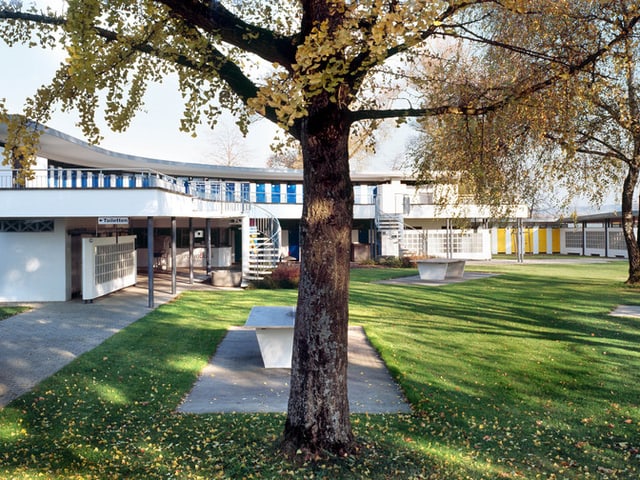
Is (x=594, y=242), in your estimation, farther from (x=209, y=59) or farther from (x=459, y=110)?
(x=209, y=59)

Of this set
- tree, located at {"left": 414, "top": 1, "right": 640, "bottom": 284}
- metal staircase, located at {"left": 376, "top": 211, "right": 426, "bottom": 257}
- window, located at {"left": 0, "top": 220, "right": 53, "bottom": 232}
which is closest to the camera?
tree, located at {"left": 414, "top": 1, "right": 640, "bottom": 284}

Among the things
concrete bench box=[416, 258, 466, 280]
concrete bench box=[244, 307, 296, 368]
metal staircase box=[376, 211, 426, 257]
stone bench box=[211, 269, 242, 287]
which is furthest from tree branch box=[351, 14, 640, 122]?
metal staircase box=[376, 211, 426, 257]

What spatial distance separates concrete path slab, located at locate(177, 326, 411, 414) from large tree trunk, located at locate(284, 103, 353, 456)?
1756 mm

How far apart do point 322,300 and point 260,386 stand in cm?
337

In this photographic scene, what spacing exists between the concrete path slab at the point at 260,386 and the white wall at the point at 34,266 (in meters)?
9.31

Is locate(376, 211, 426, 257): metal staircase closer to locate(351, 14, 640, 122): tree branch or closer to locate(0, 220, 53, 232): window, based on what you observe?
locate(0, 220, 53, 232): window

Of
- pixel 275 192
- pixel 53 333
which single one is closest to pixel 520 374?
pixel 53 333

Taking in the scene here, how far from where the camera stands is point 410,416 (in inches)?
252

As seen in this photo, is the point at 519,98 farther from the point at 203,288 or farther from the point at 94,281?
the point at 203,288

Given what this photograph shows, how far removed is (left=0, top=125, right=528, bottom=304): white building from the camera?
1557 cm

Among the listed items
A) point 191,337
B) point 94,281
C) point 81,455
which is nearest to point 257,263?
point 94,281

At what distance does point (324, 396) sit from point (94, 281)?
13.8m

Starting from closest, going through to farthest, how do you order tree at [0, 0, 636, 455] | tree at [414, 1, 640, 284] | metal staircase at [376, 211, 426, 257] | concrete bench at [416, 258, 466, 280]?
1. tree at [0, 0, 636, 455]
2. tree at [414, 1, 640, 284]
3. concrete bench at [416, 258, 466, 280]
4. metal staircase at [376, 211, 426, 257]

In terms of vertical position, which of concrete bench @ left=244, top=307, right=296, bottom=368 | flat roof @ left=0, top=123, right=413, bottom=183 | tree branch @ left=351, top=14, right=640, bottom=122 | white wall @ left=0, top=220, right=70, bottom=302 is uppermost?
flat roof @ left=0, top=123, right=413, bottom=183
